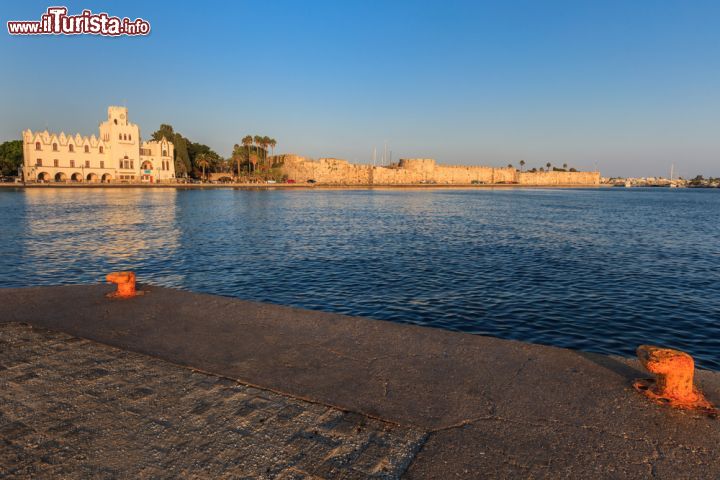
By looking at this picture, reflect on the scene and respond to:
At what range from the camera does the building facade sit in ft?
299

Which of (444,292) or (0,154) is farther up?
(0,154)

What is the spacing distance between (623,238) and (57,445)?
3468cm

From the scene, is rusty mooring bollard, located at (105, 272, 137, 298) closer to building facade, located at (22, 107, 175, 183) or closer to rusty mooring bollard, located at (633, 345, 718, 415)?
rusty mooring bollard, located at (633, 345, 718, 415)

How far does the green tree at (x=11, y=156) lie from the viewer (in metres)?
100

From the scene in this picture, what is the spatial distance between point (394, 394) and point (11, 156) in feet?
412

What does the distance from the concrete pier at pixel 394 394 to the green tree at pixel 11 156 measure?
119229 mm

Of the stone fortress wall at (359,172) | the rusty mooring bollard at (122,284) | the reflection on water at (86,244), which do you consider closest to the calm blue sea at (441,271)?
the reflection on water at (86,244)

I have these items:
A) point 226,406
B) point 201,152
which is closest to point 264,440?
point 226,406

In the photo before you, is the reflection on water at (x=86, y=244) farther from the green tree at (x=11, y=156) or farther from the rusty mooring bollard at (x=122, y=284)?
the green tree at (x=11, y=156)

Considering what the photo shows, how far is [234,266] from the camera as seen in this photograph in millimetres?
19562

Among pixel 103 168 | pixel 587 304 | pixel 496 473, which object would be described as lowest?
pixel 587 304

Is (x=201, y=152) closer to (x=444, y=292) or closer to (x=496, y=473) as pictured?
(x=444, y=292)

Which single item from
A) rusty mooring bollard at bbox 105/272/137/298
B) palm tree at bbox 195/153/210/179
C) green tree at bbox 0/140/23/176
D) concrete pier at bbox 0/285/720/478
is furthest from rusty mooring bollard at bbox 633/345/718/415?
palm tree at bbox 195/153/210/179

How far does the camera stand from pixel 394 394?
5.06 metres
